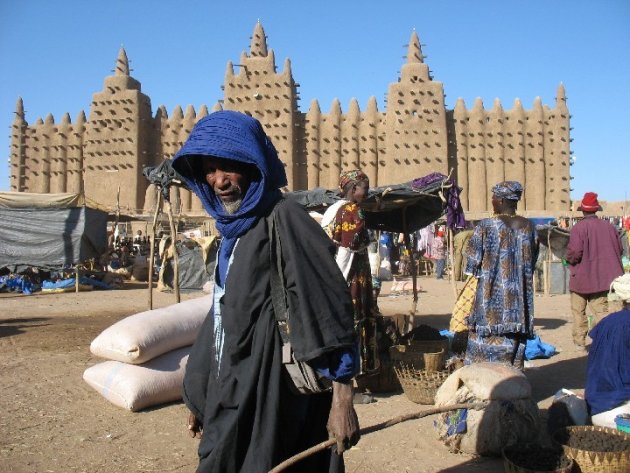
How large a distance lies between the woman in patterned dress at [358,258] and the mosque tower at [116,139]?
27.4m

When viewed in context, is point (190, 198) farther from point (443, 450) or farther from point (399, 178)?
point (443, 450)

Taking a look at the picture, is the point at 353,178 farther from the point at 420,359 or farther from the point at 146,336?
the point at 146,336

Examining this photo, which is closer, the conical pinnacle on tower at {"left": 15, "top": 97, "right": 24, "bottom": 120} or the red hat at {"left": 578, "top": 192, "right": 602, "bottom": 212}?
the red hat at {"left": 578, "top": 192, "right": 602, "bottom": 212}

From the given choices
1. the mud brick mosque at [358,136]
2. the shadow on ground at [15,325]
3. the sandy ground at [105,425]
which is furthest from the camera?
the mud brick mosque at [358,136]

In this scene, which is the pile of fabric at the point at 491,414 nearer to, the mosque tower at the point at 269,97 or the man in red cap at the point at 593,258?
the man in red cap at the point at 593,258

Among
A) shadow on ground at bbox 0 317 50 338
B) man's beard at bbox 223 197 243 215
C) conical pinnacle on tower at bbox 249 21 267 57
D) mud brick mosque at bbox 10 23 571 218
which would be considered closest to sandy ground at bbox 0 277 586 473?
shadow on ground at bbox 0 317 50 338

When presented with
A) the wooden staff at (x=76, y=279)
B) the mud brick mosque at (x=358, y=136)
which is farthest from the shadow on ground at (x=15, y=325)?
the mud brick mosque at (x=358, y=136)

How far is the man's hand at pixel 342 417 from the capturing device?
1.77 m

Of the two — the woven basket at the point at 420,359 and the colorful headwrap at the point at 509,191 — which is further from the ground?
the colorful headwrap at the point at 509,191

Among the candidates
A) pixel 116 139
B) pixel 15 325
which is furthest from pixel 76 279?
pixel 116 139

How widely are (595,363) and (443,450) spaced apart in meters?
1.18

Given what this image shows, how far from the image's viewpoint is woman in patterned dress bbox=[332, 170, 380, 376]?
4.66 metres

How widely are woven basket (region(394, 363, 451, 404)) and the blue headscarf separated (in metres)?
3.19

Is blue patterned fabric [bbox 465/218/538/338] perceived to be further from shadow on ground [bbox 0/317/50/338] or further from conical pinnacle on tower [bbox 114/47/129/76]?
conical pinnacle on tower [bbox 114/47/129/76]
